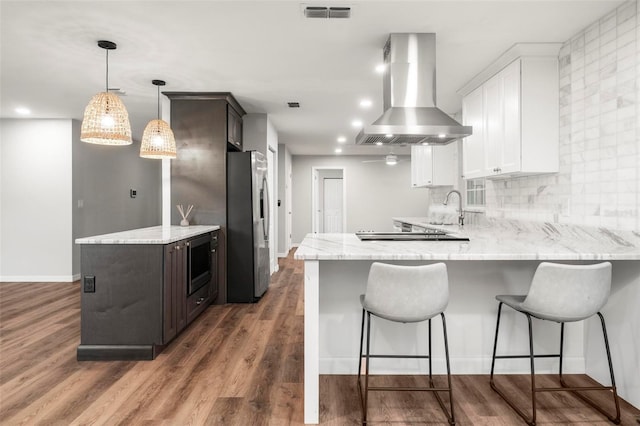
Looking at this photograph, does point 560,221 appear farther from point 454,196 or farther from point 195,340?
point 195,340

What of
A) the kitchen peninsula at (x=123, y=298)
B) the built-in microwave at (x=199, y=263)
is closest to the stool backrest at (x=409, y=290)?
the kitchen peninsula at (x=123, y=298)

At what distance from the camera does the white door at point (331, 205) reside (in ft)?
39.0

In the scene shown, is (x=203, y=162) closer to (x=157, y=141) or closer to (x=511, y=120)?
(x=157, y=141)

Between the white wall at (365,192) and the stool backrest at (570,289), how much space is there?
7.95m

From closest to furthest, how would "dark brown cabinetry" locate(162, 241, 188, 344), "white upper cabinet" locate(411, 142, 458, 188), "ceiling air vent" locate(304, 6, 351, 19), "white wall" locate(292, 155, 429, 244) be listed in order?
1. "ceiling air vent" locate(304, 6, 351, 19)
2. "dark brown cabinetry" locate(162, 241, 188, 344)
3. "white upper cabinet" locate(411, 142, 458, 188)
4. "white wall" locate(292, 155, 429, 244)

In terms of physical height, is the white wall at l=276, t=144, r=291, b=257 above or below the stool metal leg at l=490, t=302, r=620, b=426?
above

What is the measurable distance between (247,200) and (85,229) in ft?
10.8

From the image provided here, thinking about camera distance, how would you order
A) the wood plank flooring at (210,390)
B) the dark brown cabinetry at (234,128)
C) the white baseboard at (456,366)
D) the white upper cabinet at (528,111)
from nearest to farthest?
1. the wood plank flooring at (210,390)
2. the white baseboard at (456,366)
3. the white upper cabinet at (528,111)
4. the dark brown cabinetry at (234,128)

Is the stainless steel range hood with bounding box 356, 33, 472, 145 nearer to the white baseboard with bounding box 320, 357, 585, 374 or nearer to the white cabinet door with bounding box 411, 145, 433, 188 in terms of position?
the white baseboard with bounding box 320, 357, 585, 374

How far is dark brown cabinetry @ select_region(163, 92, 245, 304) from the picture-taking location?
4539 millimetres

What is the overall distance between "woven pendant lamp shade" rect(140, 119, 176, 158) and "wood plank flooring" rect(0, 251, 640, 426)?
166 cm

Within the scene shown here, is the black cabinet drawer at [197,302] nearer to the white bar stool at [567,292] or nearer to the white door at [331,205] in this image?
the white bar stool at [567,292]

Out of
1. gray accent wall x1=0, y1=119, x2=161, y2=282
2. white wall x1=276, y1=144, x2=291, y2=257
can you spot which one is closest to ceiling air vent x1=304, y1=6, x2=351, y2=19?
gray accent wall x1=0, y1=119, x2=161, y2=282

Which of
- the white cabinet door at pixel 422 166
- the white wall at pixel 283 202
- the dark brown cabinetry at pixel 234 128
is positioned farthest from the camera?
the white wall at pixel 283 202
